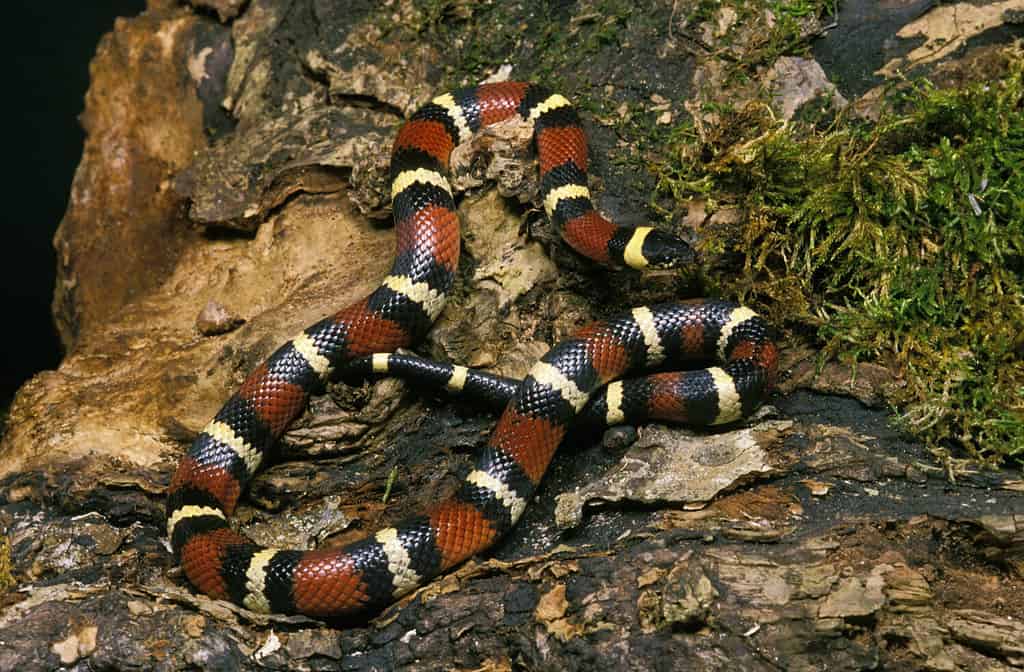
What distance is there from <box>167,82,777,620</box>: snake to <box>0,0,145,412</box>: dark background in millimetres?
3611

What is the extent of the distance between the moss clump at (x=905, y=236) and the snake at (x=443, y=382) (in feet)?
1.14

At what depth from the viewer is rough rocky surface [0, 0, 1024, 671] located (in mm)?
3299

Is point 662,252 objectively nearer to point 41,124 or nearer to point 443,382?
point 443,382

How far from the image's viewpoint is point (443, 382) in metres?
4.41

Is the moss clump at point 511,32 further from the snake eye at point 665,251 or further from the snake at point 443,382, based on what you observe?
the snake eye at point 665,251

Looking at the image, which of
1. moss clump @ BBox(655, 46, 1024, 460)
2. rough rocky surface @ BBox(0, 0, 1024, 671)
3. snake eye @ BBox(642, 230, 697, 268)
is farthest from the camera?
snake eye @ BBox(642, 230, 697, 268)

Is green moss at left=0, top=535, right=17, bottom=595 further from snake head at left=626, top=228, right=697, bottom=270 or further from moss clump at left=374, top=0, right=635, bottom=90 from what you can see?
moss clump at left=374, top=0, right=635, bottom=90

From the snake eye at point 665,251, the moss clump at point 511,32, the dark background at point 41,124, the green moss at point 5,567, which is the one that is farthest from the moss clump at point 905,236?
the dark background at point 41,124

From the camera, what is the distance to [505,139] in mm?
4691

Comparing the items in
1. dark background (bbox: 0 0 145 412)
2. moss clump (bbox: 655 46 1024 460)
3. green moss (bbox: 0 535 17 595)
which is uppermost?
dark background (bbox: 0 0 145 412)

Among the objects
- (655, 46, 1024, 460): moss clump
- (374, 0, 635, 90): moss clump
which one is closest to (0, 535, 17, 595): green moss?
(374, 0, 635, 90): moss clump

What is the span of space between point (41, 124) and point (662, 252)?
5.89m

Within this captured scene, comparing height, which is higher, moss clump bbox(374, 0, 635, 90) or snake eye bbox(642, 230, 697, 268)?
moss clump bbox(374, 0, 635, 90)

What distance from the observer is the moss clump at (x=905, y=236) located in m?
4.04
